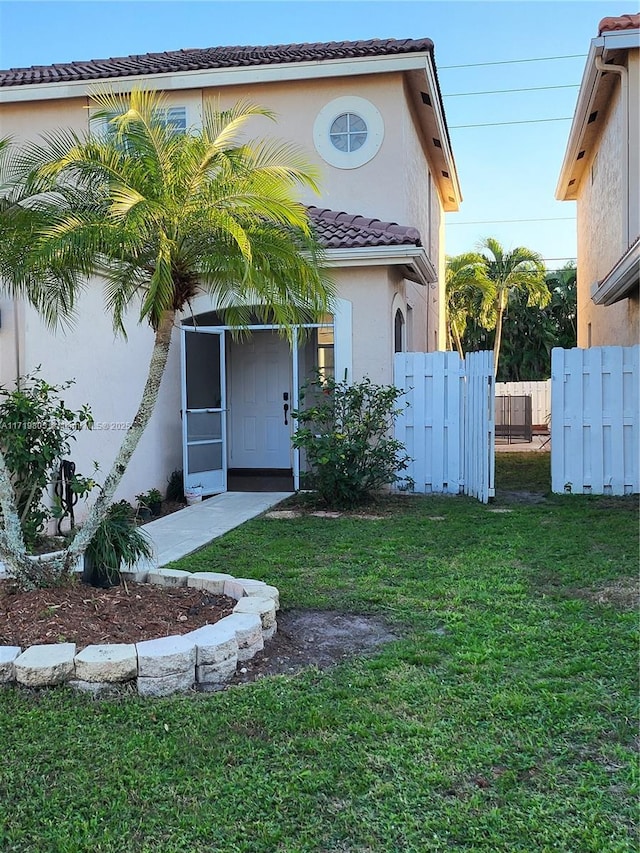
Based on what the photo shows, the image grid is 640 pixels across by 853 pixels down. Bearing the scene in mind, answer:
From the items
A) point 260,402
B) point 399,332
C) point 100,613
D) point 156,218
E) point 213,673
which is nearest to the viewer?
point 213,673

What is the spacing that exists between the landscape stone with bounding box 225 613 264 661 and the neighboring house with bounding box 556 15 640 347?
677 cm

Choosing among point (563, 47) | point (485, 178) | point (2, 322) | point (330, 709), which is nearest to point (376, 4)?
point (2, 322)

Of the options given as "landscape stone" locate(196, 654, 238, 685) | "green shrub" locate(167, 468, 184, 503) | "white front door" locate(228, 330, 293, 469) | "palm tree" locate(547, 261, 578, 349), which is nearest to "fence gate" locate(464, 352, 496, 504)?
"white front door" locate(228, 330, 293, 469)

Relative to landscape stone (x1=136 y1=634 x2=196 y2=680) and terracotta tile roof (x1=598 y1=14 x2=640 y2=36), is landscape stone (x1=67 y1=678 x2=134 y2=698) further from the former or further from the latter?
terracotta tile roof (x1=598 y1=14 x2=640 y2=36)

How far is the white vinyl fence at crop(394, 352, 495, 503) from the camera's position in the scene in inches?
416

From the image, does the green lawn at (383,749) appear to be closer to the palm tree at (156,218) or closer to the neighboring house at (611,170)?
the palm tree at (156,218)

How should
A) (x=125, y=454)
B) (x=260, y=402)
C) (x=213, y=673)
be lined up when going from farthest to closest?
(x=260, y=402) → (x=125, y=454) → (x=213, y=673)

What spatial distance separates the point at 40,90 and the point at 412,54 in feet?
21.3

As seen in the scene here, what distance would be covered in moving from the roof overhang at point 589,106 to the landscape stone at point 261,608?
10.7 meters

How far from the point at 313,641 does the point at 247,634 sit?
52 centimetres

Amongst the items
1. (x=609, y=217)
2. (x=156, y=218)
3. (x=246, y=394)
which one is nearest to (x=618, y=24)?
(x=609, y=217)

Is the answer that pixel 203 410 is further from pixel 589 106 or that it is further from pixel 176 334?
pixel 589 106

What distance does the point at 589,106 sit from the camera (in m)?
14.2

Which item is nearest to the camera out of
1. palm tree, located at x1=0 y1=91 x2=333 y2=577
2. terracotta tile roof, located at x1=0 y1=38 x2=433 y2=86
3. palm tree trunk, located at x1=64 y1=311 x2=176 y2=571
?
palm tree, located at x1=0 y1=91 x2=333 y2=577
